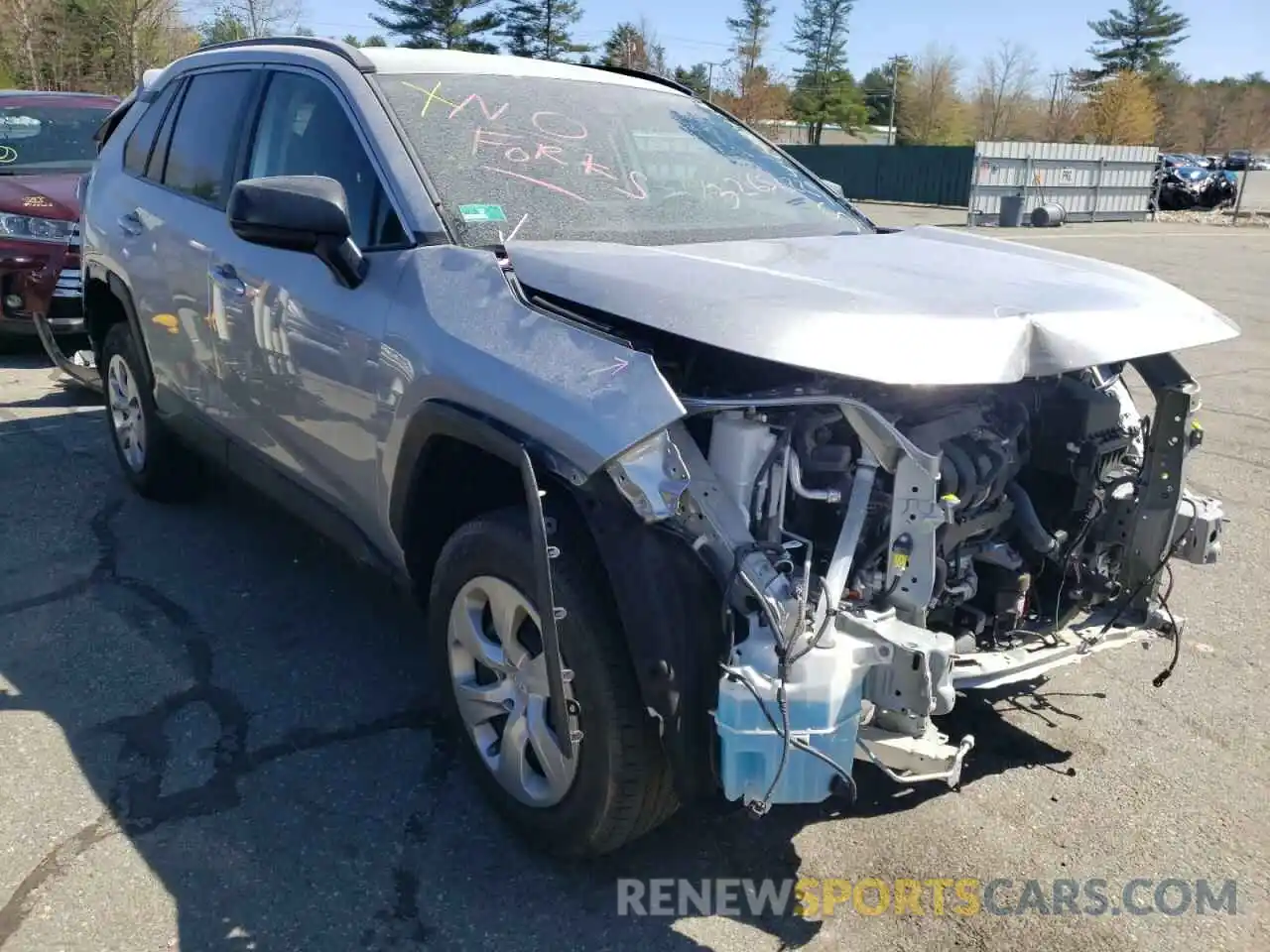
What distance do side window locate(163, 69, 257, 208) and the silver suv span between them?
0.31 ft

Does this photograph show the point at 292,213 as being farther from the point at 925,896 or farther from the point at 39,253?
the point at 39,253

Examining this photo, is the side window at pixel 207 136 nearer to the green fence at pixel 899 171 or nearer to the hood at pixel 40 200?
the hood at pixel 40 200

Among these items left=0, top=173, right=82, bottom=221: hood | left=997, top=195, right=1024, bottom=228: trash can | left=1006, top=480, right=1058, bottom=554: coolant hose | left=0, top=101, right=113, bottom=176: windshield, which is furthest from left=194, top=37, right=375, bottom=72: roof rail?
left=997, top=195, right=1024, bottom=228: trash can

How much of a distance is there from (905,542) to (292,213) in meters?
1.72

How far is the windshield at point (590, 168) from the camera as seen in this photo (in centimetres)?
310

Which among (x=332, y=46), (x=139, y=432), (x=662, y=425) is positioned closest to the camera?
(x=662, y=425)

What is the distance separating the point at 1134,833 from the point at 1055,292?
1.50m

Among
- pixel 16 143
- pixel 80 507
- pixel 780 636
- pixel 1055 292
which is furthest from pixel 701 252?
pixel 16 143

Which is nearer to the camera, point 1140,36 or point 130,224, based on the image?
point 130,224

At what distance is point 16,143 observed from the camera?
28.6ft

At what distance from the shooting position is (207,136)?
4215mm

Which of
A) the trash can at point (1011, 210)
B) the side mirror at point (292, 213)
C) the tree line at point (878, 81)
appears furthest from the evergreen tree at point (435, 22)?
the side mirror at point (292, 213)

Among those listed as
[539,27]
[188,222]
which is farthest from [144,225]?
[539,27]

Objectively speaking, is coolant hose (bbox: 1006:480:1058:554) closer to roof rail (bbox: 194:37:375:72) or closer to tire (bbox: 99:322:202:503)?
roof rail (bbox: 194:37:375:72)
